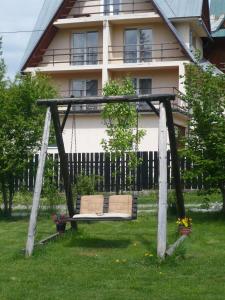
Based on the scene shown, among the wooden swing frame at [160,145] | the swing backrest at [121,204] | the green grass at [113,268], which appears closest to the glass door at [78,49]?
the green grass at [113,268]

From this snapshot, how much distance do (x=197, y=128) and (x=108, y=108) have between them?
5.26m

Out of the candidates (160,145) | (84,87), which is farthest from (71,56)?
(160,145)

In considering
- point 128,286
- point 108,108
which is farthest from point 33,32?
point 128,286

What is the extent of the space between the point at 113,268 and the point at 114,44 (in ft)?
83.2

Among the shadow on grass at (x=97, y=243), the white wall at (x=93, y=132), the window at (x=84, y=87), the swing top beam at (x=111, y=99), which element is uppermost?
the window at (x=84, y=87)

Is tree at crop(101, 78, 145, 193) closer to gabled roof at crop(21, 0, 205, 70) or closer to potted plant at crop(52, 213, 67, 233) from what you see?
potted plant at crop(52, 213, 67, 233)

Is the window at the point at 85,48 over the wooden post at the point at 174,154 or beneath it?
over

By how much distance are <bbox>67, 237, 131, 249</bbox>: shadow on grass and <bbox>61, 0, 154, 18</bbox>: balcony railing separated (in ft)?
75.1

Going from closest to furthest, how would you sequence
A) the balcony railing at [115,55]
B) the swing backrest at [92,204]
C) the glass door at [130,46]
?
1. the swing backrest at [92,204]
2. the balcony railing at [115,55]
3. the glass door at [130,46]

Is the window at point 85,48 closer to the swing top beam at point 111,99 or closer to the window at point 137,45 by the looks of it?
the window at point 137,45

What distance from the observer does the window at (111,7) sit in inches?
1268

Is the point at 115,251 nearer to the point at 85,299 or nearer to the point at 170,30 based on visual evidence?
the point at 85,299

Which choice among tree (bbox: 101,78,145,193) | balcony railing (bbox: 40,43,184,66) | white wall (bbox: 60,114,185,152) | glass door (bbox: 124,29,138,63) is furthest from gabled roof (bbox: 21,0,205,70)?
tree (bbox: 101,78,145,193)

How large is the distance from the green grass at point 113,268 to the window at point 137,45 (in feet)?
68.1
